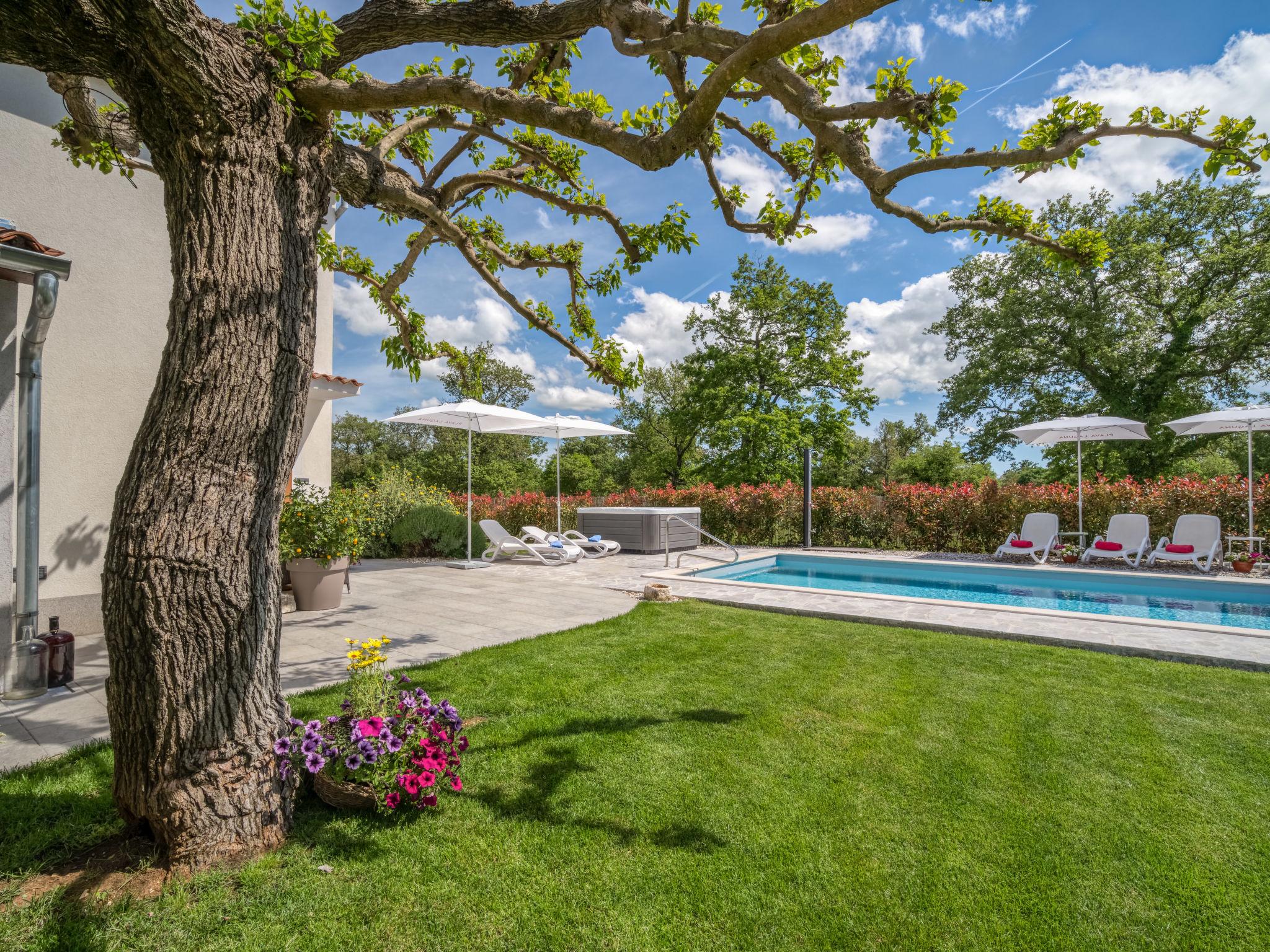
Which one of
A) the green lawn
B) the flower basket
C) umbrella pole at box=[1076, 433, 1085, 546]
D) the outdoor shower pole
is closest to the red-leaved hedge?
umbrella pole at box=[1076, 433, 1085, 546]

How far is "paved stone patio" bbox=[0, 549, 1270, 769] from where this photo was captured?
393 centimetres

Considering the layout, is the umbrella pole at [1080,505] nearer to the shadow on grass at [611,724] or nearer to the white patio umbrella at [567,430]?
the white patio umbrella at [567,430]

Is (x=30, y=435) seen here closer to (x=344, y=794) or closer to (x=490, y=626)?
(x=344, y=794)

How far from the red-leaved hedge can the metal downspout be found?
1228cm

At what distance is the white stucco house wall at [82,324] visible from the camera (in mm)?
5605

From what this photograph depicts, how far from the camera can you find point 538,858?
243 cm

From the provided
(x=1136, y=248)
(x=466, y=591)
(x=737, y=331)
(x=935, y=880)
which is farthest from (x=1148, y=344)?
(x=935, y=880)

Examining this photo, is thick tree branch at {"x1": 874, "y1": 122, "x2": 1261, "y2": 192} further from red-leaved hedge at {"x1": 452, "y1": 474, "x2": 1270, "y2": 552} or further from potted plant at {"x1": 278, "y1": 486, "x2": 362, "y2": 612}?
red-leaved hedge at {"x1": 452, "y1": 474, "x2": 1270, "y2": 552}

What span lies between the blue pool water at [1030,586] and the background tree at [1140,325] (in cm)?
1315

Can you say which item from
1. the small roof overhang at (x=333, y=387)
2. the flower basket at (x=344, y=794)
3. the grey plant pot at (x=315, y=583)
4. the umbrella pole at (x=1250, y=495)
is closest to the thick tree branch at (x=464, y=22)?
the flower basket at (x=344, y=794)

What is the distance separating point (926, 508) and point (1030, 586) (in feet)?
11.5

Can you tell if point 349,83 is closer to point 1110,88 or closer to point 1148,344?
point 1110,88

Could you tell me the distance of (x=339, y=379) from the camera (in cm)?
786

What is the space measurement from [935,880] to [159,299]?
26.9ft
